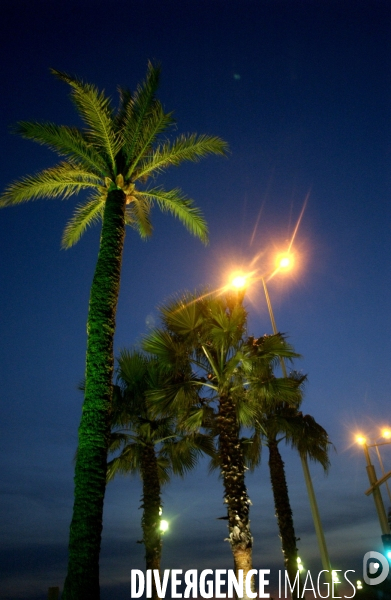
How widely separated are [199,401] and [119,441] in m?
4.20

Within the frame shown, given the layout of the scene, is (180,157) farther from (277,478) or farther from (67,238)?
(277,478)

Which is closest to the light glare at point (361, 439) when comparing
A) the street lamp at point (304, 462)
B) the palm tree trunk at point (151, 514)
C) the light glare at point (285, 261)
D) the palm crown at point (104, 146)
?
the street lamp at point (304, 462)

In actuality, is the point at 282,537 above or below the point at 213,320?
below

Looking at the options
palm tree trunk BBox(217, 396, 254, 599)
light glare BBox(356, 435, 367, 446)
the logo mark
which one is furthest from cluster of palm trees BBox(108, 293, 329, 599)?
light glare BBox(356, 435, 367, 446)

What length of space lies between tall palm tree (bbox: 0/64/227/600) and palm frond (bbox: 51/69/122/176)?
2cm

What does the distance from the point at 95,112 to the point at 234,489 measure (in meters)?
9.87

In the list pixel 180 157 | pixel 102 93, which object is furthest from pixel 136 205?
pixel 102 93

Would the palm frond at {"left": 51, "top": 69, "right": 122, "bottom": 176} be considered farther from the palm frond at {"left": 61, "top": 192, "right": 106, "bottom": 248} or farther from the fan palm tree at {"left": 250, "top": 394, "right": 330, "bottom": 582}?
the fan palm tree at {"left": 250, "top": 394, "right": 330, "bottom": 582}

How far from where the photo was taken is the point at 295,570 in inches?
572

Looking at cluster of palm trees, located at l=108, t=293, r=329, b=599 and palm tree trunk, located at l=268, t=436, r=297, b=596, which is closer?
cluster of palm trees, located at l=108, t=293, r=329, b=599

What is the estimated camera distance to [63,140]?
37.8 feet

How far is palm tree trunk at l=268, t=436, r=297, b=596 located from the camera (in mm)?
14673

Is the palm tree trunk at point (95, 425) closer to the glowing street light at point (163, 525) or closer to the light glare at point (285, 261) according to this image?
the light glare at point (285, 261)

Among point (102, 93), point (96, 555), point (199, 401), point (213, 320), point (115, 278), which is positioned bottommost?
point (96, 555)
